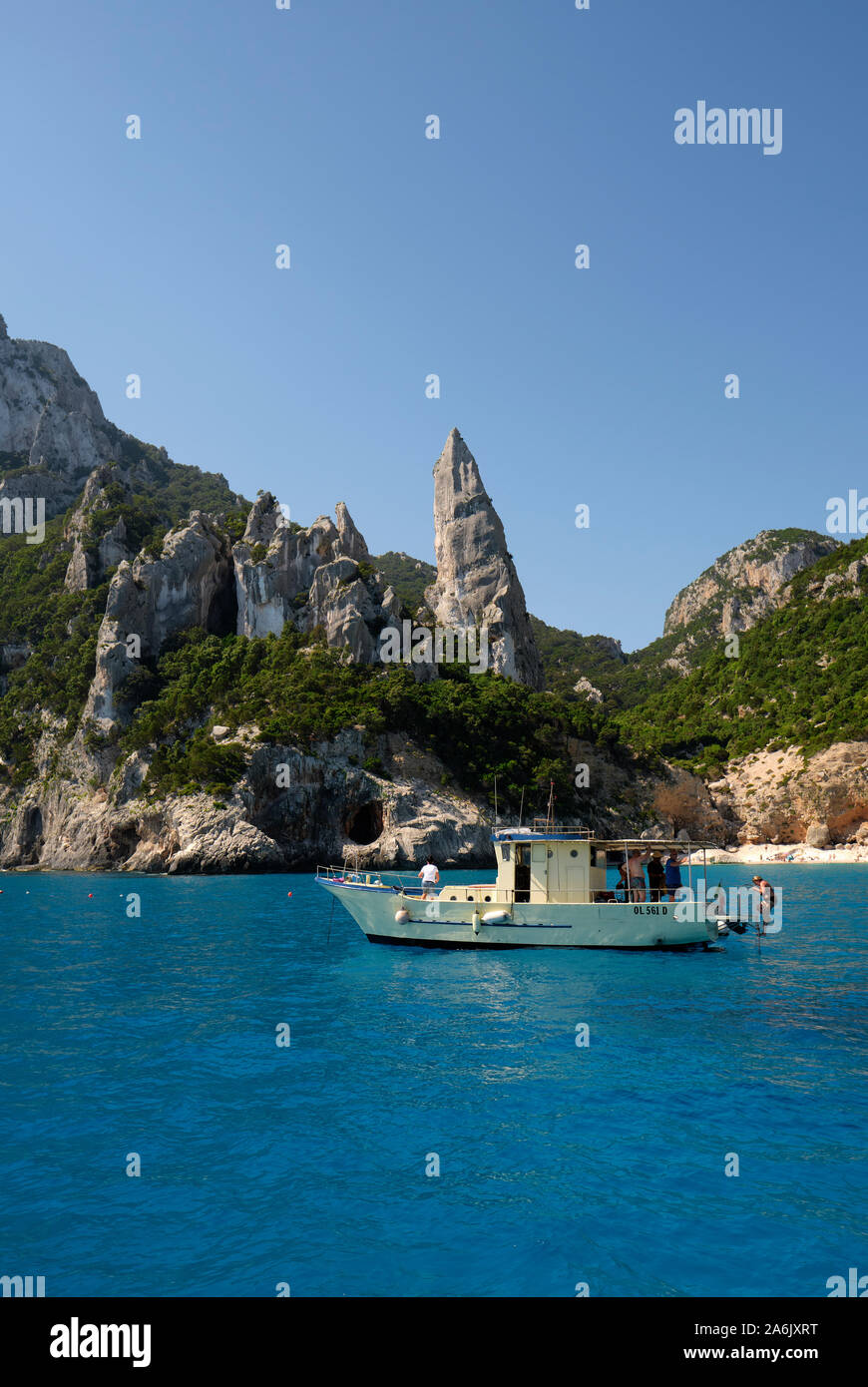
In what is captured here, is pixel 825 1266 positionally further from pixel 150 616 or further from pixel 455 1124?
pixel 150 616

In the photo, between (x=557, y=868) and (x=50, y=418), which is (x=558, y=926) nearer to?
(x=557, y=868)

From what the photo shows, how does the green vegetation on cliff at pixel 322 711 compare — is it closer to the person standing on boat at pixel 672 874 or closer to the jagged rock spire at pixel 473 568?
the jagged rock spire at pixel 473 568

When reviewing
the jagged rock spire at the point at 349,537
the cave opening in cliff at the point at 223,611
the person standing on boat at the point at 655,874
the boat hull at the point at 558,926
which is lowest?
the boat hull at the point at 558,926

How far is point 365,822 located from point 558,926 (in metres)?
45.0

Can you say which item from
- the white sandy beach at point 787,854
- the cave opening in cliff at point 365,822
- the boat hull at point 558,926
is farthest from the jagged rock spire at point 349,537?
the boat hull at point 558,926

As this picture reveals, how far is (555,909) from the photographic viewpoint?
2811cm

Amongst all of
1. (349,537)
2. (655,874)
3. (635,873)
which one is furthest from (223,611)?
(635,873)

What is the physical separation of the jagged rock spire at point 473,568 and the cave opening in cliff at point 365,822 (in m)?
35.0

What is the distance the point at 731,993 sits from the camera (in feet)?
71.5

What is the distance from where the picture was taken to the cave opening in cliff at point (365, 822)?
224ft

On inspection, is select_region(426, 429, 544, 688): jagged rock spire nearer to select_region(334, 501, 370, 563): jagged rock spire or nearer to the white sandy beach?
select_region(334, 501, 370, 563): jagged rock spire

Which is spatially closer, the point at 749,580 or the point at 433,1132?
the point at 433,1132

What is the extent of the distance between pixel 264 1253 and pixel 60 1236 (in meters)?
2.40
